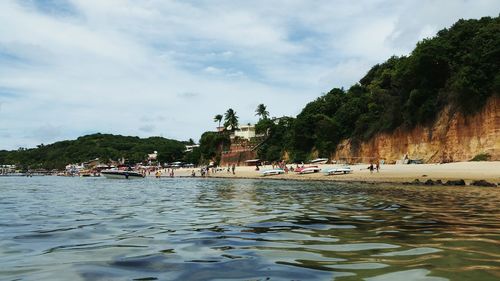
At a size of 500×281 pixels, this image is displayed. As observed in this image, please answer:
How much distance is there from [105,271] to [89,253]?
162 cm

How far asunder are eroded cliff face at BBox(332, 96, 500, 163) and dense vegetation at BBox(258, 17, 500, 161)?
1.09 m

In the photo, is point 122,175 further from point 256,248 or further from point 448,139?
point 256,248

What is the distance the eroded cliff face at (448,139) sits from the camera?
43156 millimetres

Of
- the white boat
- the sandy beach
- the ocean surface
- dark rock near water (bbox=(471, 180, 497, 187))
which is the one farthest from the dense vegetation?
the ocean surface

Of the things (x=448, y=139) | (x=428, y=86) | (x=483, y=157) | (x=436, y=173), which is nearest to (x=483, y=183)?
(x=436, y=173)

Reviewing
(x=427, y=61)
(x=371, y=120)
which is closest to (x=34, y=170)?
(x=371, y=120)

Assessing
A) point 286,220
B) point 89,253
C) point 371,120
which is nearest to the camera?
point 89,253

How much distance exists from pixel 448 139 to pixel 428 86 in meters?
9.05

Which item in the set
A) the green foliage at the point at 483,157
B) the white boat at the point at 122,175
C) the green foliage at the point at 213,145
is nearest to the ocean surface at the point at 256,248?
the green foliage at the point at 483,157

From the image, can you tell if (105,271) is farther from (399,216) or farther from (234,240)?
(399,216)

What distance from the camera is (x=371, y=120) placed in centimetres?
6919

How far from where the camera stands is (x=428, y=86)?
54.2 metres

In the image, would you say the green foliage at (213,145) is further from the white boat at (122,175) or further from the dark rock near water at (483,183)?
the dark rock near water at (483,183)

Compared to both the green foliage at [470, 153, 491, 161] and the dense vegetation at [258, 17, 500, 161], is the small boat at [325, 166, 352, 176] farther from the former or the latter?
the green foliage at [470, 153, 491, 161]
